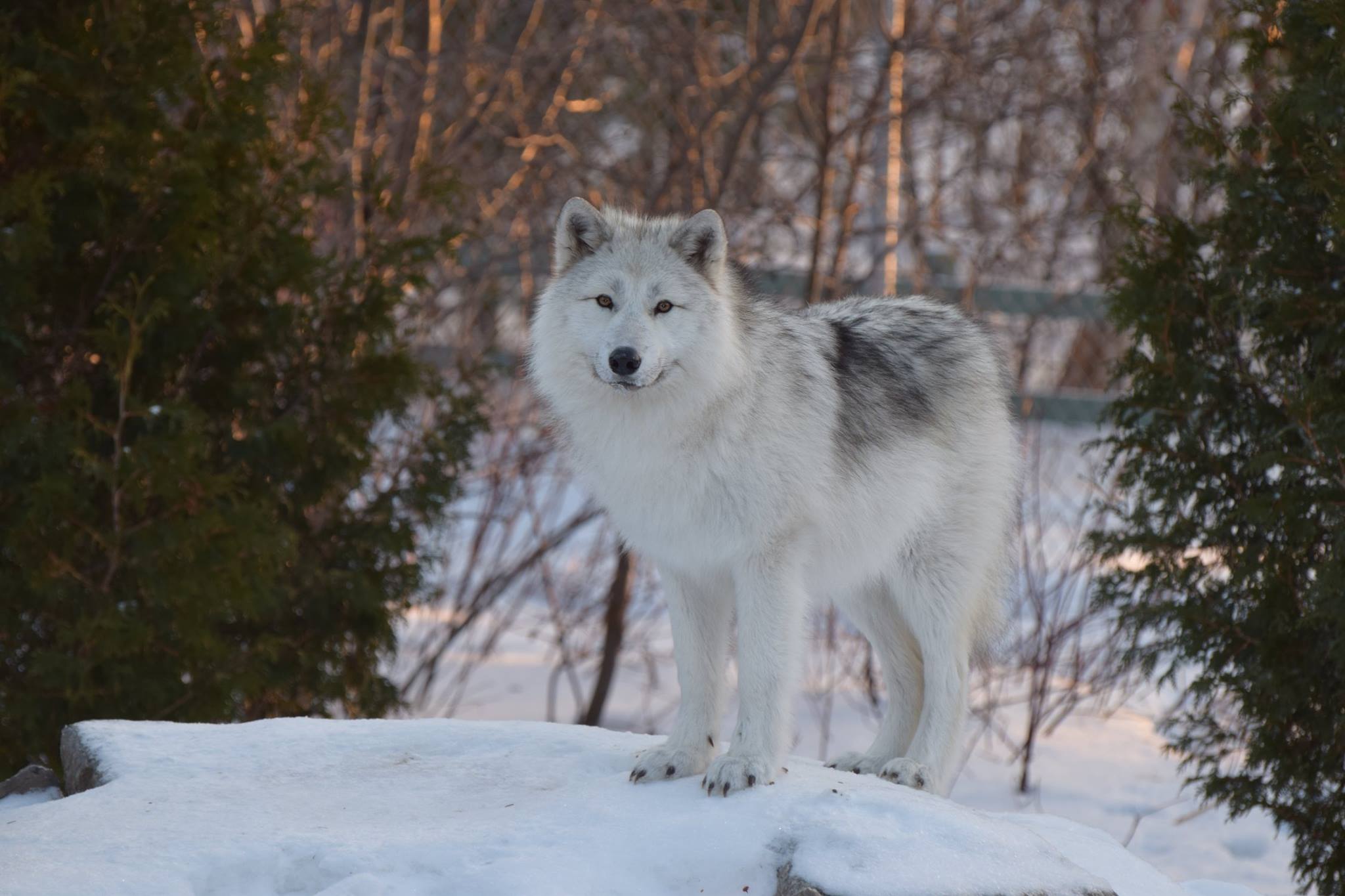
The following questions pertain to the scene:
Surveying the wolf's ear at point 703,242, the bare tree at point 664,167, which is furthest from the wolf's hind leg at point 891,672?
the bare tree at point 664,167

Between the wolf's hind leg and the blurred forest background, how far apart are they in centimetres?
117

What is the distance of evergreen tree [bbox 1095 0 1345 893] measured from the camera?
175 inches

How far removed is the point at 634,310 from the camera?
3889 mm

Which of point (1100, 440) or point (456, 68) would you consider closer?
point (1100, 440)

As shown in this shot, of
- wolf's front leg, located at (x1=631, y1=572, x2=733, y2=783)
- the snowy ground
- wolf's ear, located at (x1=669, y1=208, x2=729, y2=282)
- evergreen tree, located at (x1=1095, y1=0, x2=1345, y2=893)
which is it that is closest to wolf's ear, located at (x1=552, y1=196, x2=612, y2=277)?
wolf's ear, located at (x1=669, y1=208, x2=729, y2=282)

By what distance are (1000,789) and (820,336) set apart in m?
4.63

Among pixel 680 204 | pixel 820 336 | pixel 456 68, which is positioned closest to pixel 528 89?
pixel 456 68

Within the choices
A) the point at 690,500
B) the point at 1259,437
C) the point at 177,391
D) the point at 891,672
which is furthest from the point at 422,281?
the point at 1259,437

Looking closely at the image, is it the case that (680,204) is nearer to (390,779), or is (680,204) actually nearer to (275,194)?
(275,194)

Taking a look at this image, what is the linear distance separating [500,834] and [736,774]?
0.71 m

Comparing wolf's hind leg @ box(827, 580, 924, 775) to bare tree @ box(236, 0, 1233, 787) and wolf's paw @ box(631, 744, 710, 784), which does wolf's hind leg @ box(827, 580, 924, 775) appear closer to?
wolf's paw @ box(631, 744, 710, 784)

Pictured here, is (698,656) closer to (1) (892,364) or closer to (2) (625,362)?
(2) (625,362)

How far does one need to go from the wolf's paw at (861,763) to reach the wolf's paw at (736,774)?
0.82 m

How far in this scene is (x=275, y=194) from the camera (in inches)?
235
